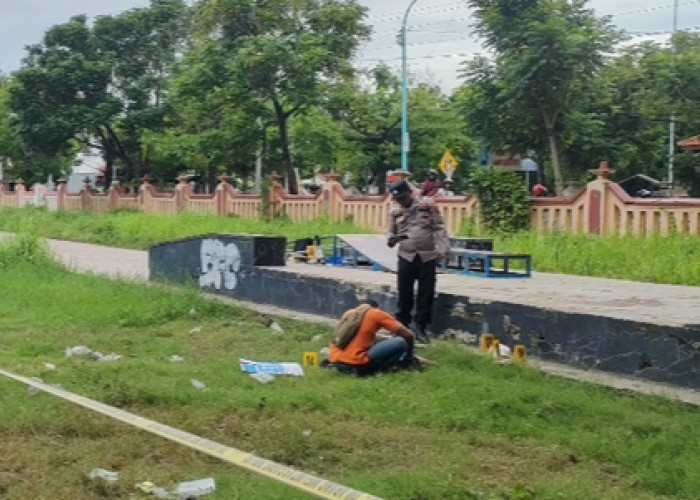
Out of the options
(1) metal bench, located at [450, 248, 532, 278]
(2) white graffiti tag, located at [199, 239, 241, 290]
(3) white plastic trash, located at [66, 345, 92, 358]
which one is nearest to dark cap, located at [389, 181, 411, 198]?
(1) metal bench, located at [450, 248, 532, 278]

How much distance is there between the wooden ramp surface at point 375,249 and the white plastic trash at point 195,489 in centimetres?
793

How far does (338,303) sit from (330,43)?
1830cm

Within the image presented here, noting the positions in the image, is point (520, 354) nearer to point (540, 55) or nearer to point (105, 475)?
point (105, 475)

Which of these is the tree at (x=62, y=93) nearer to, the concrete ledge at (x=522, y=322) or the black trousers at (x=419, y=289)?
the concrete ledge at (x=522, y=322)

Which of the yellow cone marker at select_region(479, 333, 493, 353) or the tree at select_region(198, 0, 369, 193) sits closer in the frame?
the yellow cone marker at select_region(479, 333, 493, 353)

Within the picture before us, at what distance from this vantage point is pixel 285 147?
3127cm

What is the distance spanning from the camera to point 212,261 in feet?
48.1

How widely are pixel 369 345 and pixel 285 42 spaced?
2134 centimetres

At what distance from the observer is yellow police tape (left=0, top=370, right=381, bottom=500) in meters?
4.64

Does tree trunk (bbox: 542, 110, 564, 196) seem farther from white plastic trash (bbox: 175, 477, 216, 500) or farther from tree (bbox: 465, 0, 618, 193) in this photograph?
white plastic trash (bbox: 175, 477, 216, 500)

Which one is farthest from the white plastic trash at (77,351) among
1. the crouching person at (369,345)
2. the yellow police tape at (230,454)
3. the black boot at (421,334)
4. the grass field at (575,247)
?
the grass field at (575,247)

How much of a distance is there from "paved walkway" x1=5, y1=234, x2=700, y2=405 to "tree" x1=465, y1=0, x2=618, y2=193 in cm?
1139

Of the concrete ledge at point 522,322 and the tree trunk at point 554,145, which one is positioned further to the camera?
the tree trunk at point 554,145

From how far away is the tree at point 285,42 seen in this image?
2836cm
